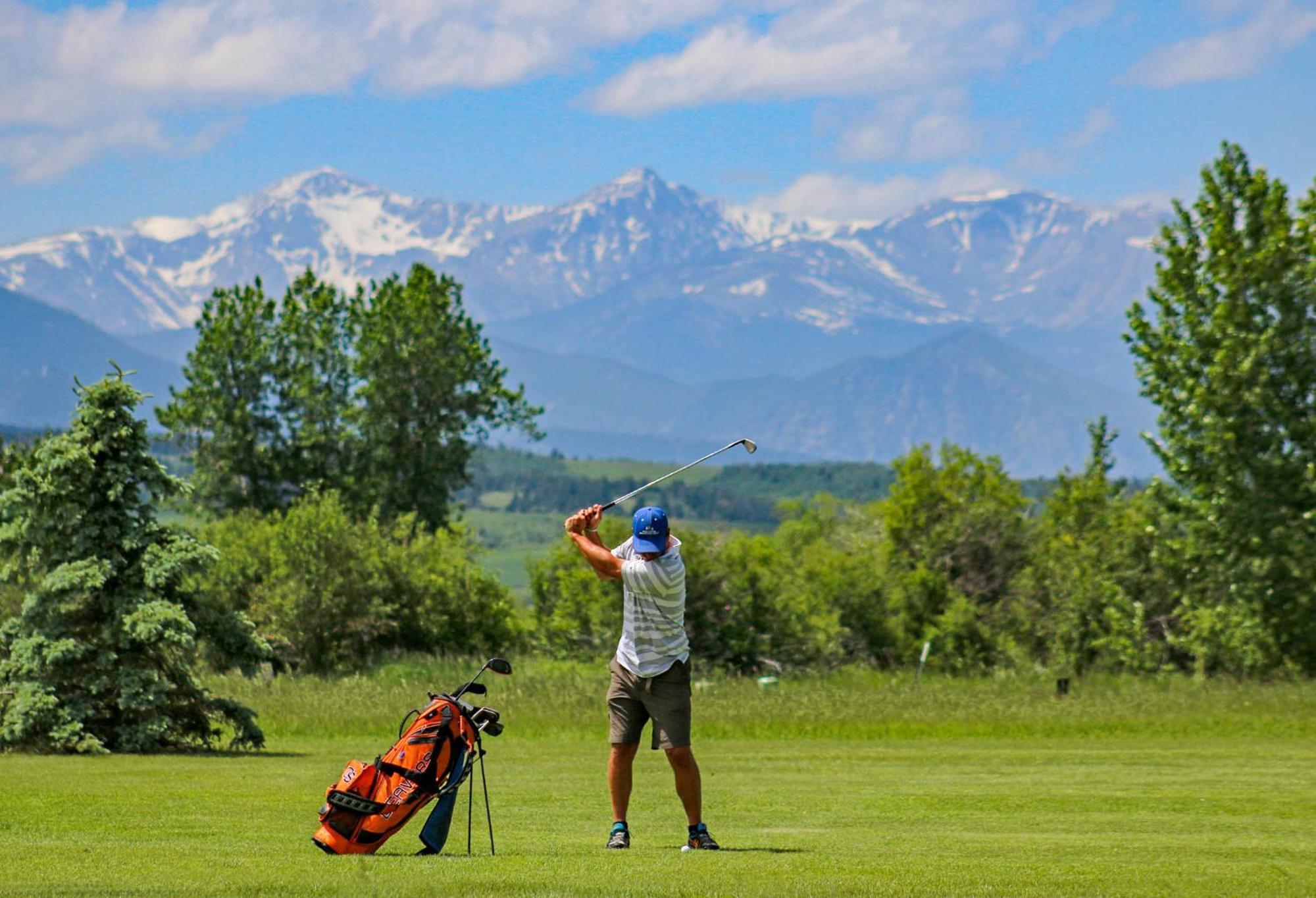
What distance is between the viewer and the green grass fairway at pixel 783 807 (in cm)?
1070

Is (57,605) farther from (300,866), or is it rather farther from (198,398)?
(198,398)

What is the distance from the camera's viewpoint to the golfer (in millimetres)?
11992

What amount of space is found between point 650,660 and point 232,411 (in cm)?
5626

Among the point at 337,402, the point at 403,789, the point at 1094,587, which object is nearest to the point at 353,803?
the point at 403,789

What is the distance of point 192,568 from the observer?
23641 mm

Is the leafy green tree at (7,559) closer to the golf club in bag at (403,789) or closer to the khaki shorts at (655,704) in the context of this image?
the golf club in bag at (403,789)

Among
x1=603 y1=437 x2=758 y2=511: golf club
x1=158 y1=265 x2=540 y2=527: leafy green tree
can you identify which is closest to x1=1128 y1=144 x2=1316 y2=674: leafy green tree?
x1=158 y1=265 x2=540 y2=527: leafy green tree

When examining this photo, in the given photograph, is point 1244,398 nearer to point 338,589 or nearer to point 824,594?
point 824,594

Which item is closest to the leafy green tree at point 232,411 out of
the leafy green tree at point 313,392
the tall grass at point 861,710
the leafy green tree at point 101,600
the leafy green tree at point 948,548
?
the leafy green tree at point 313,392

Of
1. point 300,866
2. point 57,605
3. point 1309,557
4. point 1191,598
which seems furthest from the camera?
point 1191,598

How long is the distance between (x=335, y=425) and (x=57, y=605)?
4522 centimetres

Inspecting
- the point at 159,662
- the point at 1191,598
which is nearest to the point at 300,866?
the point at 159,662

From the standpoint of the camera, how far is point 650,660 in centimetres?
1209

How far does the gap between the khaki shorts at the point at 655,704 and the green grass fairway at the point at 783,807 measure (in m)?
0.86
